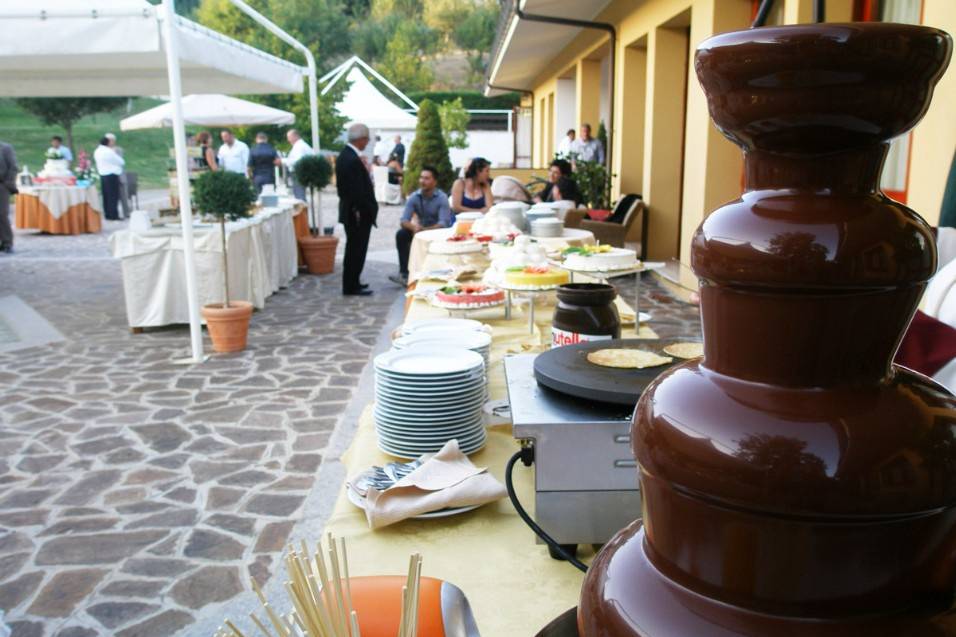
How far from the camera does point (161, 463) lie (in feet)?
13.0

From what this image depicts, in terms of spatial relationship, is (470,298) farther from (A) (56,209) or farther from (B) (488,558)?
(A) (56,209)

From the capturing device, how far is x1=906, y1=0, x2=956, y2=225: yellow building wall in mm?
4066

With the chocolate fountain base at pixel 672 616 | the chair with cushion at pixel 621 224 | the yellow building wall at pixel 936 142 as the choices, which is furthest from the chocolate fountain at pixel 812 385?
the chair with cushion at pixel 621 224

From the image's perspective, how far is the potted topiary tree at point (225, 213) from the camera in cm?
607

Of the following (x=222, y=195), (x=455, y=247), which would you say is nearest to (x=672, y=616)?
(x=455, y=247)

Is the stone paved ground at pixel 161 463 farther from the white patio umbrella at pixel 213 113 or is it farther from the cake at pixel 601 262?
the white patio umbrella at pixel 213 113

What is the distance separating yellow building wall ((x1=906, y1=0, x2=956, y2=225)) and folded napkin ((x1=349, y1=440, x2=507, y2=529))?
3.60 metres

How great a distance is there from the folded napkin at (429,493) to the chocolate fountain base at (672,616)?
771mm

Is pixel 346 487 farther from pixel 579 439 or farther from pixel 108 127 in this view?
pixel 108 127

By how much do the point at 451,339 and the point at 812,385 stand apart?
5.39 feet

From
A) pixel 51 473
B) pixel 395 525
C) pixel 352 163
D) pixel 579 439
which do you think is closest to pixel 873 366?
pixel 579 439

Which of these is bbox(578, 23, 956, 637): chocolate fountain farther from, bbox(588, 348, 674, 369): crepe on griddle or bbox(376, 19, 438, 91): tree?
bbox(376, 19, 438, 91): tree

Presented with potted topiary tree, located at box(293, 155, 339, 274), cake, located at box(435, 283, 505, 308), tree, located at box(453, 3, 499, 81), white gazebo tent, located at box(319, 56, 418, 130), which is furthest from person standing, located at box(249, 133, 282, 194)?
tree, located at box(453, 3, 499, 81)

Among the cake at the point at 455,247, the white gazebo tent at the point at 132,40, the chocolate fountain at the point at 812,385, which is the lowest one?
the cake at the point at 455,247
